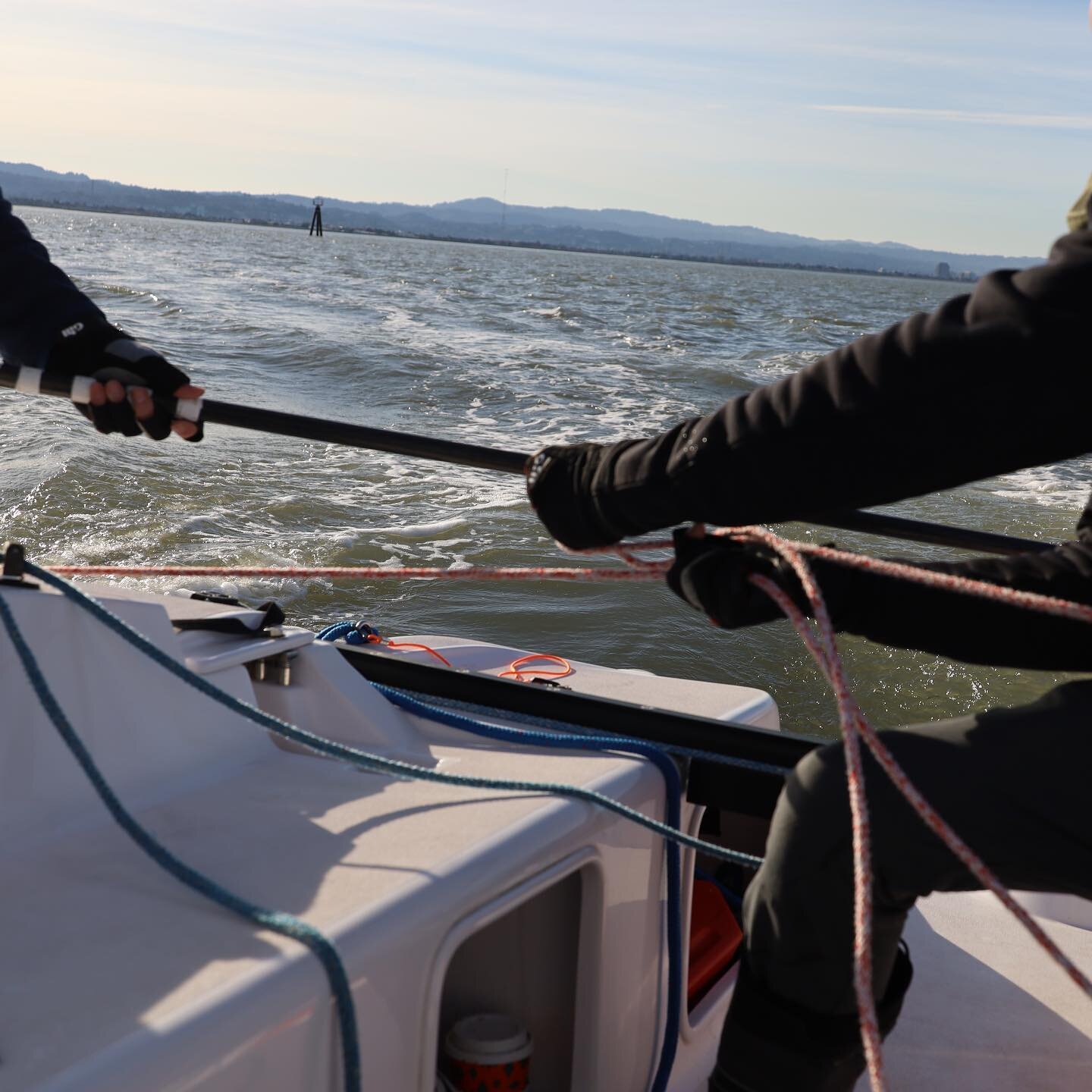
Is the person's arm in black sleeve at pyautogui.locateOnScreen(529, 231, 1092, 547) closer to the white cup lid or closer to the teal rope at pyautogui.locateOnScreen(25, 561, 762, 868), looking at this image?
the teal rope at pyautogui.locateOnScreen(25, 561, 762, 868)

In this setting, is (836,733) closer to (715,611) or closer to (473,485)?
(473,485)

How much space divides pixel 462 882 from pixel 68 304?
3.99 feet

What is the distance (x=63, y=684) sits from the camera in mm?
1589

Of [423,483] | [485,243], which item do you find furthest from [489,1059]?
[485,243]

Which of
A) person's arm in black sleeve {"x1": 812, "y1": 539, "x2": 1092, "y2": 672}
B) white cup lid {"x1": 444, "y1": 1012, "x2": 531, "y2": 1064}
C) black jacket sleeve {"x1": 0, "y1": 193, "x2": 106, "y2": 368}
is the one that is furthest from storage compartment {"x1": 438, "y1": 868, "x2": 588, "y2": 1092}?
black jacket sleeve {"x1": 0, "y1": 193, "x2": 106, "y2": 368}

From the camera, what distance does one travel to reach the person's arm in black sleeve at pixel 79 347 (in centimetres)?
191

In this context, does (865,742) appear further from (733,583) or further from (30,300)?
(30,300)

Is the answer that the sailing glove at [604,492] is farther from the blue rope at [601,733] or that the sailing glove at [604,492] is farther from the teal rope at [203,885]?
the blue rope at [601,733]

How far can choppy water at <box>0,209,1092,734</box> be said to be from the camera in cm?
657

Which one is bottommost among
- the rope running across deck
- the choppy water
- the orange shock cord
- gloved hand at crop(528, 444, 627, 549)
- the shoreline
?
the choppy water

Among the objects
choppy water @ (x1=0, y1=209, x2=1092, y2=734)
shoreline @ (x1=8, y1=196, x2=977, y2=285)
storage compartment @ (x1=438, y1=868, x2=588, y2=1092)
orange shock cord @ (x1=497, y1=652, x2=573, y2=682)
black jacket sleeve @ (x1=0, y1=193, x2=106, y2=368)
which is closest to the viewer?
storage compartment @ (x1=438, y1=868, x2=588, y2=1092)

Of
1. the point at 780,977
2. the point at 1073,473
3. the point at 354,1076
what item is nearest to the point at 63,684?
the point at 354,1076

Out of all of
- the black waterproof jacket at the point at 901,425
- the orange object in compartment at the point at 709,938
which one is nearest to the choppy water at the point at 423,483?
the orange object in compartment at the point at 709,938

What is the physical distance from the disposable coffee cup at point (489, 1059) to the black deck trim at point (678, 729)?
464 mm
